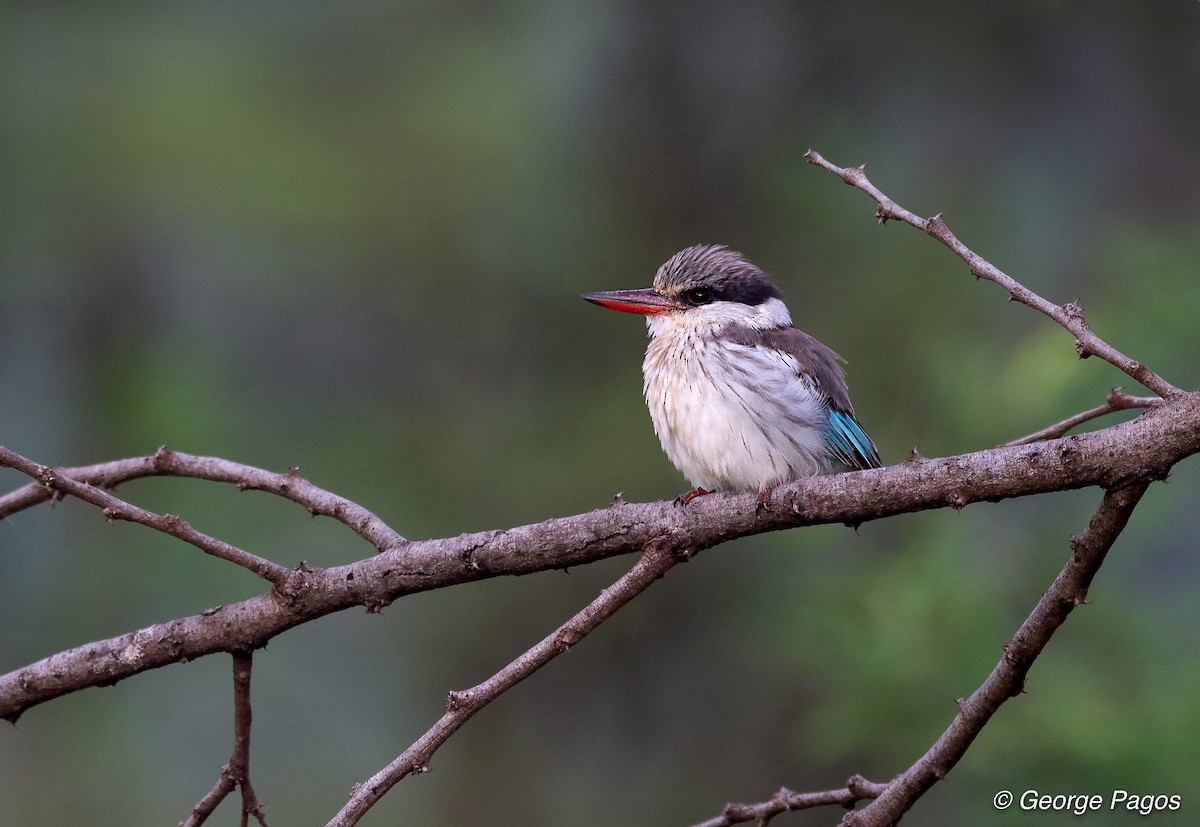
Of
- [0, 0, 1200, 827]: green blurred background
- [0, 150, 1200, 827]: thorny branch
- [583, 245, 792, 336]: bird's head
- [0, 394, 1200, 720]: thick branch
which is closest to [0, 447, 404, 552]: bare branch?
[0, 150, 1200, 827]: thorny branch

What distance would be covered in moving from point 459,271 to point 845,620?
9.56 feet

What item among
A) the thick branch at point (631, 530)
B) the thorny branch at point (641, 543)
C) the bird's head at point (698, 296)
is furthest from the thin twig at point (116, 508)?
the bird's head at point (698, 296)

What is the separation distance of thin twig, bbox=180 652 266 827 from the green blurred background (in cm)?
274

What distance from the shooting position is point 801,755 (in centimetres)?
507

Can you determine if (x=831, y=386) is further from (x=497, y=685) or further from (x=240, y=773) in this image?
(x=240, y=773)

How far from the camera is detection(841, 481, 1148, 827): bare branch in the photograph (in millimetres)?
2084

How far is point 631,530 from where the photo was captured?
237 centimetres

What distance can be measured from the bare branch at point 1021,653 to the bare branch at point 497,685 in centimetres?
59

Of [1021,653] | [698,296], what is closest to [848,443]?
[698,296]

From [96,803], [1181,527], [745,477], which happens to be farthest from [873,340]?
[96,803]

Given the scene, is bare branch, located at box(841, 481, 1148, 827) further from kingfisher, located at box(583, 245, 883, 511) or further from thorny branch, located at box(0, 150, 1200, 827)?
kingfisher, located at box(583, 245, 883, 511)

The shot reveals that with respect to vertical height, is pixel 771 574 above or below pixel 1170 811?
above

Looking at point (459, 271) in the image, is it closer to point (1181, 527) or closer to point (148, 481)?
point (148, 481)

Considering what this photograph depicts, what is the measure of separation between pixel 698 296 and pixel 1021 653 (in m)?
1.85
